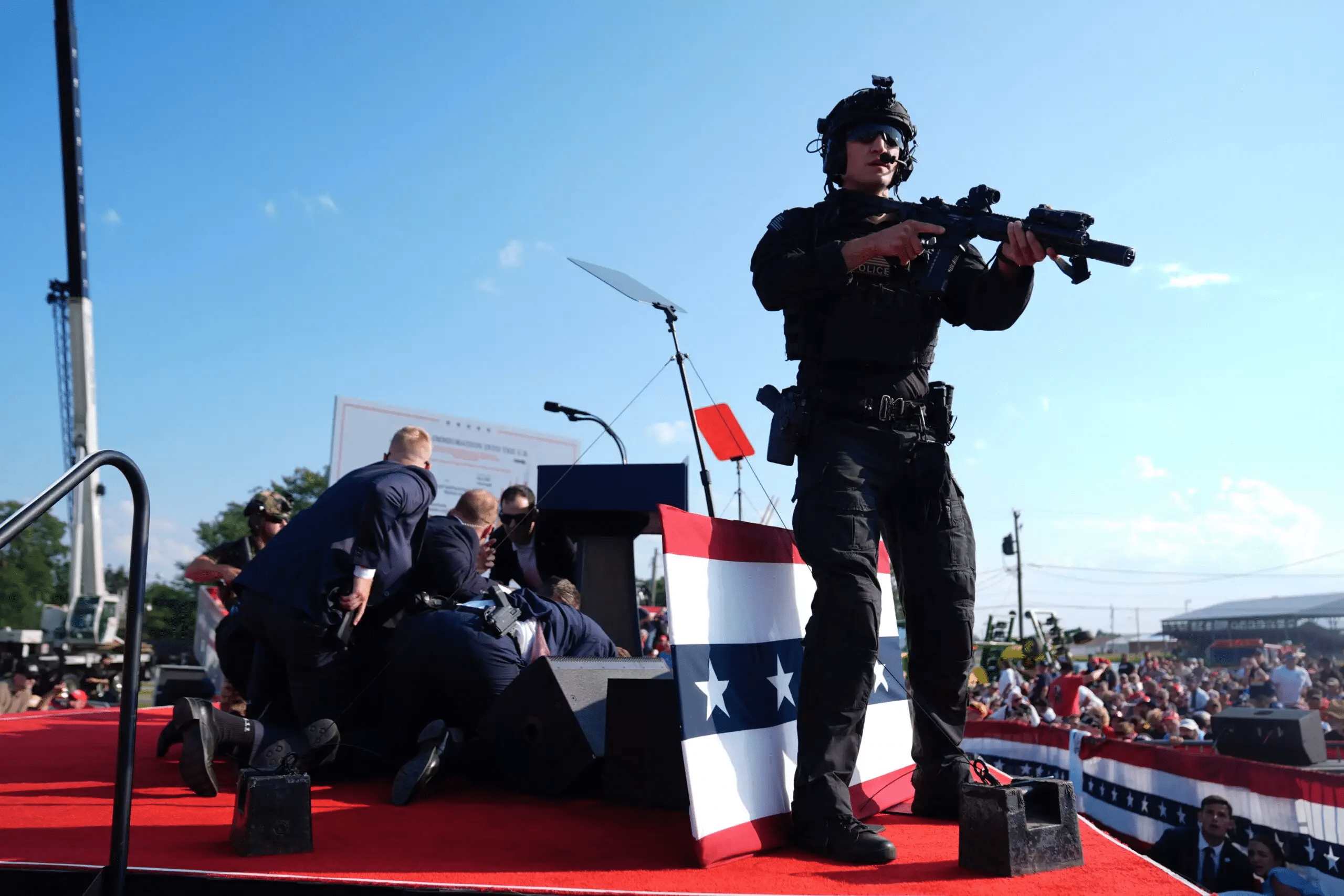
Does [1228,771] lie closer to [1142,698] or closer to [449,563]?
[449,563]

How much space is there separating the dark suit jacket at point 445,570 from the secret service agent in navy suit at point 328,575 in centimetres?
32

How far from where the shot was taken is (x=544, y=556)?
290 inches

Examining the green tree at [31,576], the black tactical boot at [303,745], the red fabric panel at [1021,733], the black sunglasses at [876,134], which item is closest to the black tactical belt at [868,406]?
the black sunglasses at [876,134]

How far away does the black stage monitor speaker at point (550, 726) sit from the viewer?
3584 millimetres

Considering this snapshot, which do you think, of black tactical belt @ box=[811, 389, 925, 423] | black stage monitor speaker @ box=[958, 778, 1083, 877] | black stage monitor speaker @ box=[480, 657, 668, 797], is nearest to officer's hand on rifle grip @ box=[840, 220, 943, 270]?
black tactical belt @ box=[811, 389, 925, 423]

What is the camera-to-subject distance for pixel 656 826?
3.03 meters

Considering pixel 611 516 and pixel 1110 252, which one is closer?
pixel 1110 252

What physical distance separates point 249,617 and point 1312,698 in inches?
698

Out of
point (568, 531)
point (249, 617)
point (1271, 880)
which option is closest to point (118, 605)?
point (568, 531)

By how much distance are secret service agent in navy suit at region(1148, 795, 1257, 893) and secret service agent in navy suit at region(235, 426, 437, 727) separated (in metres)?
5.43

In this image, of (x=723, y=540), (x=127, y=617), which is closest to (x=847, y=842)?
(x=723, y=540)

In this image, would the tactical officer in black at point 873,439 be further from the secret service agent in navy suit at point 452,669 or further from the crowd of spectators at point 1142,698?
the crowd of spectators at point 1142,698

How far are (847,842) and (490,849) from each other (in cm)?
96

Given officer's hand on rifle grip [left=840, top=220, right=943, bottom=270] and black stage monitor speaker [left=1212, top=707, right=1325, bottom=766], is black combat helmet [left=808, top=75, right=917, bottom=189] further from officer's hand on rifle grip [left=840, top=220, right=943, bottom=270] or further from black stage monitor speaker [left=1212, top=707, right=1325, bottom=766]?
black stage monitor speaker [left=1212, top=707, right=1325, bottom=766]
